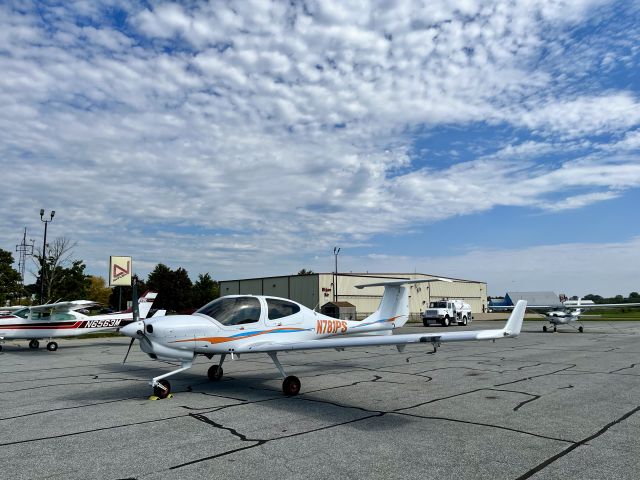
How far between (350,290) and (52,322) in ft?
171

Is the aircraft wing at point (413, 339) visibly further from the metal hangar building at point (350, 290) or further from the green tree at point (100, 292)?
the green tree at point (100, 292)

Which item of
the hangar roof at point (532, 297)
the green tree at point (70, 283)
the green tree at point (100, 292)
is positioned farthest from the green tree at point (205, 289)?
the hangar roof at point (532, 297)

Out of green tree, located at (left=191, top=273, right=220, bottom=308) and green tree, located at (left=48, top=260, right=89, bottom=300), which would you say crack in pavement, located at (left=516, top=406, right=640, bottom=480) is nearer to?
green tree, located at (left=48, top=260, right=89, bottom=300)

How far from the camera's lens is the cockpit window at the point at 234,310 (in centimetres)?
1025

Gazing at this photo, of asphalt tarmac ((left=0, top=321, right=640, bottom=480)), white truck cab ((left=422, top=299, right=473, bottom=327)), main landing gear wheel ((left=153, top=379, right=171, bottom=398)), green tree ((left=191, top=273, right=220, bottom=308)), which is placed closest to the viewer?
asphalt tarmac ((left=0, top=321, right=640, bottom=480))

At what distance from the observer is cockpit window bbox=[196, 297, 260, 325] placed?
10250mm

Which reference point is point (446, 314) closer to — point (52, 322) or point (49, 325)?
point (52, 322)

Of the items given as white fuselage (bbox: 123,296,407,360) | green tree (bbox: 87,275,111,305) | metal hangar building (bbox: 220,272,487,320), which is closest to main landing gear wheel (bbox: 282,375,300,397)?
white fuselage (bbox: 123,296,407,360)

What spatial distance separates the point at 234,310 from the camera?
410 inches

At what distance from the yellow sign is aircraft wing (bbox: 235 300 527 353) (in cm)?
3491

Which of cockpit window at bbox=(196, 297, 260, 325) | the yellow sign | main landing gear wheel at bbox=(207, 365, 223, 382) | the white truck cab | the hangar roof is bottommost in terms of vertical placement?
main landing gear wheel at bbox=(207, 365, 223, 382)

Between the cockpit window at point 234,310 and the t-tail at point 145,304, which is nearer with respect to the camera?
the cockpit window at point 234,310

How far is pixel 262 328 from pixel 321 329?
7.03ft

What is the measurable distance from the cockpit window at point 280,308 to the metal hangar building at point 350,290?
4766 centimetres
